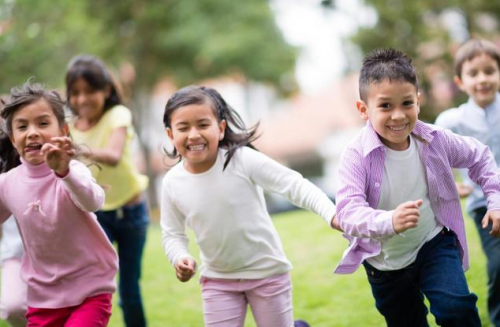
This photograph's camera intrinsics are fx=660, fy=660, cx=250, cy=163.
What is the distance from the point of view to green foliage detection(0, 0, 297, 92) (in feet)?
74.1

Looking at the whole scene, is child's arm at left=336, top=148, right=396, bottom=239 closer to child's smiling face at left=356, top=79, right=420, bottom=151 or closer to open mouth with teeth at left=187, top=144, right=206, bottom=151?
child's smiling face at left=356, top=79, right=420, bottom=151

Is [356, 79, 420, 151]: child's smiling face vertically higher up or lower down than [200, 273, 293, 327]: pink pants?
higher up

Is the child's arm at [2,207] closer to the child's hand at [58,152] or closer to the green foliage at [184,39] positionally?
the child's hand at [58,152]

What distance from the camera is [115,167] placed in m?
4.97

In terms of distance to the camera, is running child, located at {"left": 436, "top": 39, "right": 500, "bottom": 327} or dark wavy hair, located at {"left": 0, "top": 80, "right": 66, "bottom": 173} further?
running child, located at {"left": 436, "top": 39, "right": 500, "bottom": 327}

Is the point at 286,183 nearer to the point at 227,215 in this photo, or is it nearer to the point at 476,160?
the point at 227,215

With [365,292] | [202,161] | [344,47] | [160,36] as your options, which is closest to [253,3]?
[160,36]

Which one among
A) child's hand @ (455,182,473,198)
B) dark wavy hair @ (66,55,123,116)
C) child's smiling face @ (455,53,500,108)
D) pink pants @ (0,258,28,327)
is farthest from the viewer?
dark wavy hair @ (66,55,123,116)

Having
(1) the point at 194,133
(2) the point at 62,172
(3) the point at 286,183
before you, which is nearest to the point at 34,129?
(2) the point at 62,172

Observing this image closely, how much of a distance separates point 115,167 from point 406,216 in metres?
2.70

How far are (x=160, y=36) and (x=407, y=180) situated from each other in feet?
70.0

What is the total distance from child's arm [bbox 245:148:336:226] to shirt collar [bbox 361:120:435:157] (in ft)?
1.18

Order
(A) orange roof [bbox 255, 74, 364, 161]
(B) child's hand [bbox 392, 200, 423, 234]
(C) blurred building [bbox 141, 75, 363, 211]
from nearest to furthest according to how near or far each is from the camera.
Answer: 1. (B) child's hand [bbox 392, 200, 423, 234]
2. (C) blurred building [bbox 141, 75, 363, 211]
3. (A) orange roof [bbox 255, 74, 364, 161]

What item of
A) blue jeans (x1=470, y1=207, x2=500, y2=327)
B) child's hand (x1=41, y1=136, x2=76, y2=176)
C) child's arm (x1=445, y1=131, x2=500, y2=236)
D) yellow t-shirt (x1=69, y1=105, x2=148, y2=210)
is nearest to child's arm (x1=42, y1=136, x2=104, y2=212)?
child's hand (x1=41, y1=136, x2=76, y2=176)
